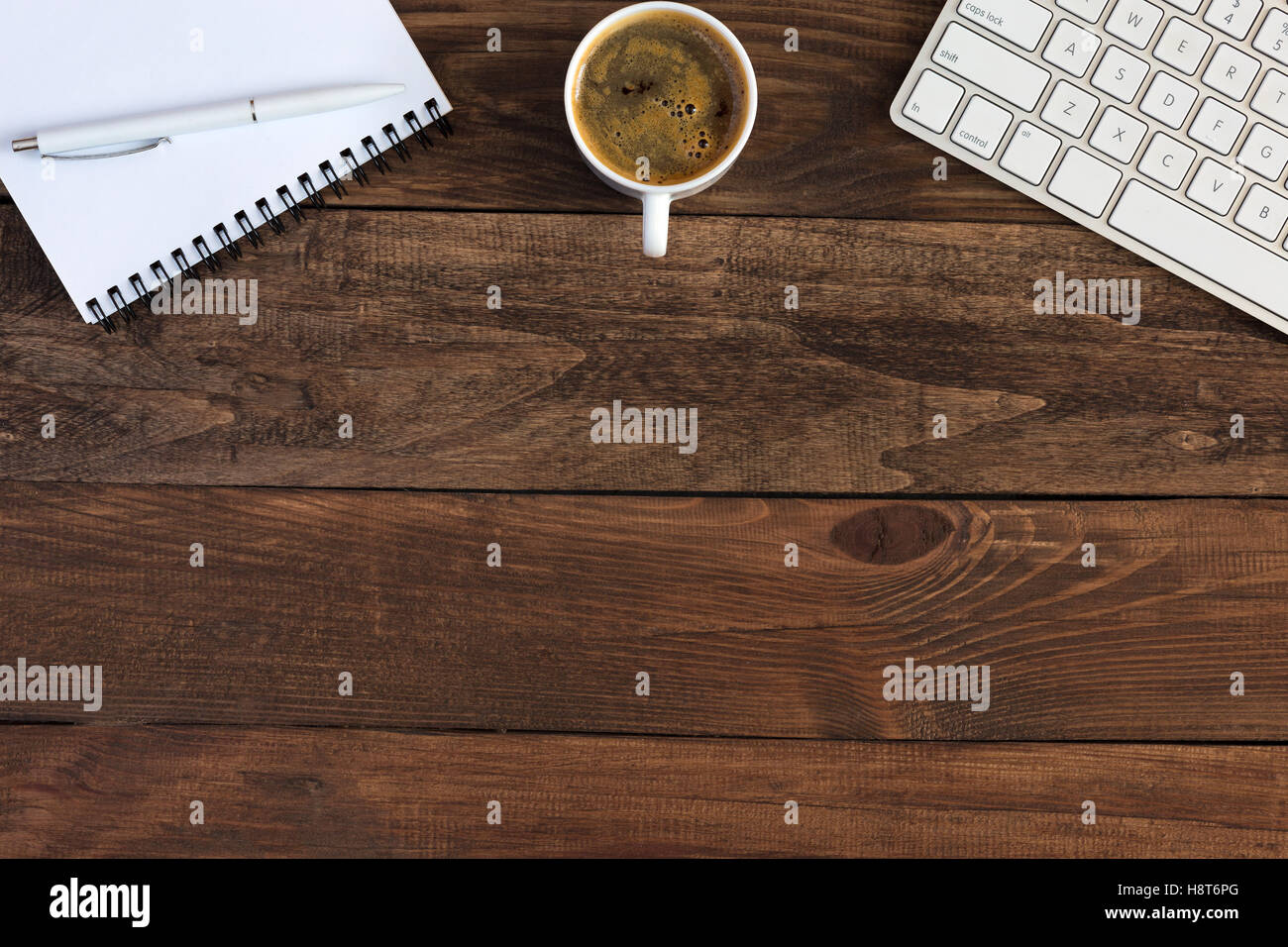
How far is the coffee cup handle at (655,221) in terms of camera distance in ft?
2.04

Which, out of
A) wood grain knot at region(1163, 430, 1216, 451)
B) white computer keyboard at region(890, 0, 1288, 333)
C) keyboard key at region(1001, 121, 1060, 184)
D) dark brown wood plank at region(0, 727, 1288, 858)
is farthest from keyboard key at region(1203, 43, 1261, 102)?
dark brown wood plank at region(0, 727, 1288, 858)

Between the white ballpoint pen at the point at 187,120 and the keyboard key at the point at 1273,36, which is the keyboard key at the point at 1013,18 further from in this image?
the white ballpoint pen at the point at 187,120

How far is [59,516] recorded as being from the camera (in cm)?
70

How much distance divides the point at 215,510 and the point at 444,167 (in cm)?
34

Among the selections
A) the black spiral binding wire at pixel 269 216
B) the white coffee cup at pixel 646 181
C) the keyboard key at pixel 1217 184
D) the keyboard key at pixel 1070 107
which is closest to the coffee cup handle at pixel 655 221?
the white coffee cup at pixel 646 181

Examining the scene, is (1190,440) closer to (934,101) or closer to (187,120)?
(934,101)

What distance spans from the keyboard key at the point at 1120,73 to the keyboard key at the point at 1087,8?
0.03m

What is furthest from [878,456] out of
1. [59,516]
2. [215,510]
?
[59,516]

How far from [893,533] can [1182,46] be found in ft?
1.47

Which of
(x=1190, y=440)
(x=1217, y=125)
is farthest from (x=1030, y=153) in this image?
(x=1190, y=440)

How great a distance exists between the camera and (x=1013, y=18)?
2.21 feet
